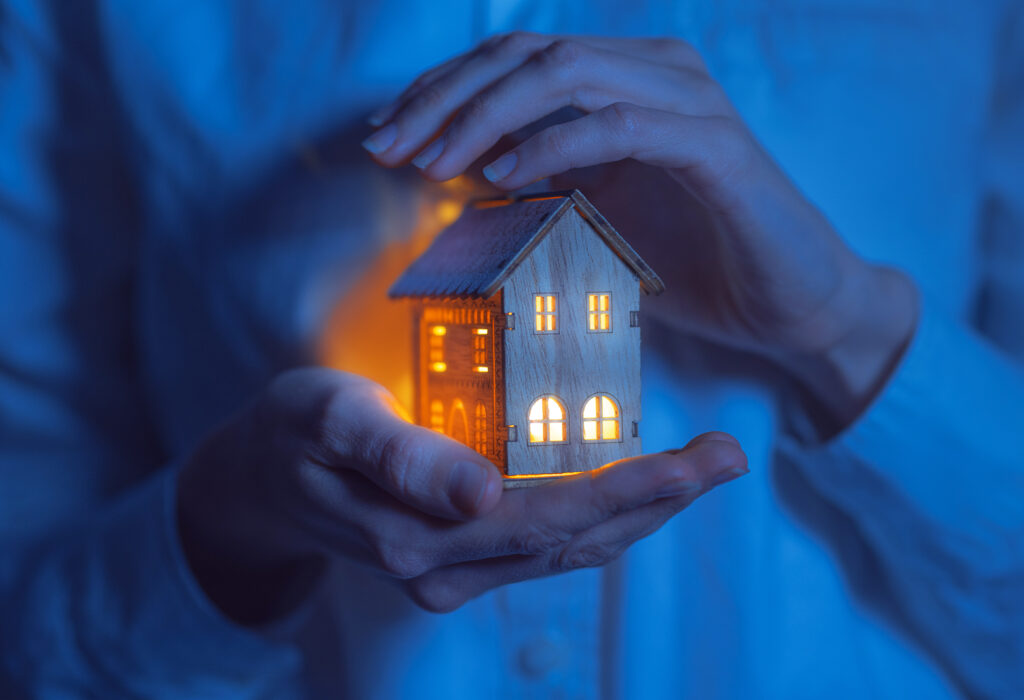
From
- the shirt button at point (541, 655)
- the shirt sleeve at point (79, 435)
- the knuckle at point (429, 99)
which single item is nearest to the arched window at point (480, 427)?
the knuckle at point (429, 99)

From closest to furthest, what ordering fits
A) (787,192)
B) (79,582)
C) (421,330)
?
(787,192), (421,330), (79,582)

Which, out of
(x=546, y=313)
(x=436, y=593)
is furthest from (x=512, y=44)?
(x=436, y=593)

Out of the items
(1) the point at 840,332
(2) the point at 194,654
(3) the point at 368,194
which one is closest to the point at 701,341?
(1) the point at 840,332

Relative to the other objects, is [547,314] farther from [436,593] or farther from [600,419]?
[436,593]

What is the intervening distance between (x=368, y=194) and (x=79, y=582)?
0.86m

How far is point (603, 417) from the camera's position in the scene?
0.96 metres

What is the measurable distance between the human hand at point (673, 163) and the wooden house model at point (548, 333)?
2.6 inches

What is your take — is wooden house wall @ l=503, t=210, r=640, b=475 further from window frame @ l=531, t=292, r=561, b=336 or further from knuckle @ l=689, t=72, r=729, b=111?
knuckle @ l=689, t=72, r=729, b=111

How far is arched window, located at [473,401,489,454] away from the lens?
3.14 feet

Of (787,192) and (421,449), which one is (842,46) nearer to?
(787,192)

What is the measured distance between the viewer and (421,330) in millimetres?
1118

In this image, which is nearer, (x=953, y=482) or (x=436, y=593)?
(x=436, y=593)

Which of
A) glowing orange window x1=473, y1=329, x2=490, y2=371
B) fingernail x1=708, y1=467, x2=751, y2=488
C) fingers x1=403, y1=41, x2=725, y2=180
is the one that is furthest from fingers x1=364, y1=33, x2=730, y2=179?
fingernail x1=708, y1=467, x2=751, y2=488

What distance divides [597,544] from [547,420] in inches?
6.1
